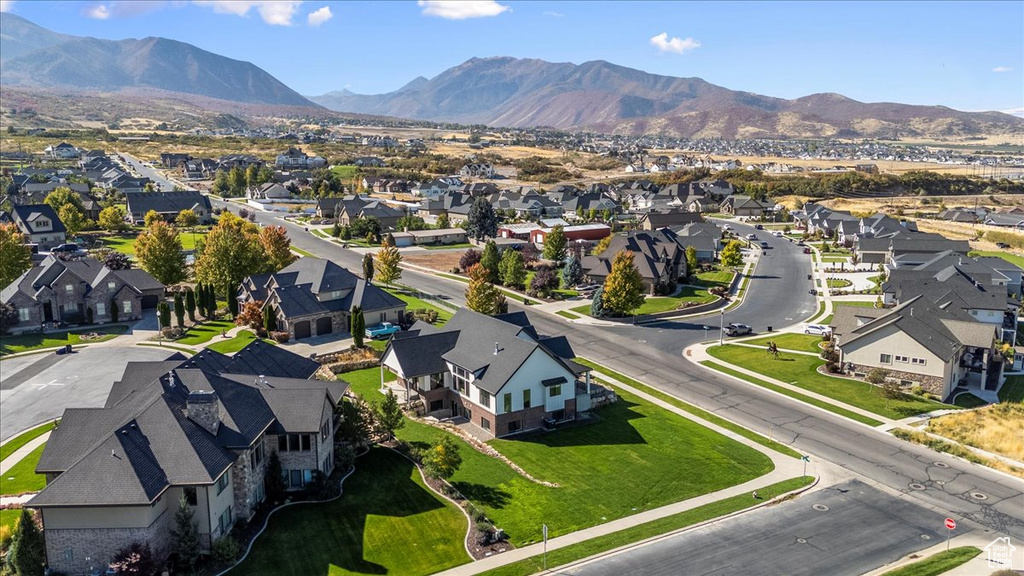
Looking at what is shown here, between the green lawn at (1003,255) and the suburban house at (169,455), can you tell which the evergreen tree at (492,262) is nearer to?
the suburban house at (169,455)

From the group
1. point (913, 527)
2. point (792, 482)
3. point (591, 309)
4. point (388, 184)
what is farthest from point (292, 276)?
point (388, 184)

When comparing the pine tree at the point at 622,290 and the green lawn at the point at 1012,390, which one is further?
the pine tree at the point at 622,290

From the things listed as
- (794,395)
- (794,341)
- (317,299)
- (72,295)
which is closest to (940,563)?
(794,395)

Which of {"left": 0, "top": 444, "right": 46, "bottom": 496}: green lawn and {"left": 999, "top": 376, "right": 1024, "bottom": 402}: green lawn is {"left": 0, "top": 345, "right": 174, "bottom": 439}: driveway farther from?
{"left": 999, "top": 376, "right": 1024, "bottom": 402}: green lawn

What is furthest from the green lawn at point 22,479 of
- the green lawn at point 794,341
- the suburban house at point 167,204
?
the suburban house at point 167,204

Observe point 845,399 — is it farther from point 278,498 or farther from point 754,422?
point 278,498

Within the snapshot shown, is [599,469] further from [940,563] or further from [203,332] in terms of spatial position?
[203,332]
